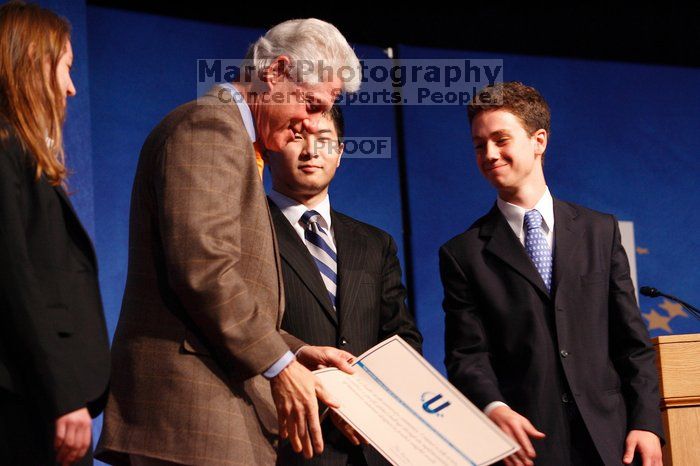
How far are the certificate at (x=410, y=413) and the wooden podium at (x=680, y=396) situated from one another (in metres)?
1.05

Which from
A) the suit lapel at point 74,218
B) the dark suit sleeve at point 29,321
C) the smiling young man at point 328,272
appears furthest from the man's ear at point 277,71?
the dark suit sleeve at point 29,321

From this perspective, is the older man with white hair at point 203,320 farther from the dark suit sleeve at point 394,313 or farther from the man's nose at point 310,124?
the dark suit sleeve at point 394,313

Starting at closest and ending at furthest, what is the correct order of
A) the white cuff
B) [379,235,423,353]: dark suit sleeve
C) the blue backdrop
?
the white cuff < [379,235,423,353]: dark suit sleeve < the blue backdrop

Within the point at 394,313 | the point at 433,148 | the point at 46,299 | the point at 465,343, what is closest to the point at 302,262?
the point at 394,313

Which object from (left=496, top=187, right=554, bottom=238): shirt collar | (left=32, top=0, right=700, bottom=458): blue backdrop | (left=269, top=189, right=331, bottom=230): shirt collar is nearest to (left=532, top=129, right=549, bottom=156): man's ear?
(left=496, top=187, right=554, bottom=238): shirt collar

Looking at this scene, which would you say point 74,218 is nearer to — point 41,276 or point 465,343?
point 41,276

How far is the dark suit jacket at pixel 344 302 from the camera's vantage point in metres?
2.47

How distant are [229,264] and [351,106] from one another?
2.44m

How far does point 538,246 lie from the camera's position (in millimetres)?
2617

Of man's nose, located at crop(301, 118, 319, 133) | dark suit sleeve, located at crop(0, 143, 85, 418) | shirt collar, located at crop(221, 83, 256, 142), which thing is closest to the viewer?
dark suit sleeve, located at crop(0, 143, 85, 418)

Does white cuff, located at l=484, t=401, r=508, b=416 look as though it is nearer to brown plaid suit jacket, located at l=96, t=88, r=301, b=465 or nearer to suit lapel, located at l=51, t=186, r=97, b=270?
brown plaid suit jacket, located at l=96, t=88, r=301, b=465

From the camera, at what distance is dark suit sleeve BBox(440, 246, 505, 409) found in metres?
2.40

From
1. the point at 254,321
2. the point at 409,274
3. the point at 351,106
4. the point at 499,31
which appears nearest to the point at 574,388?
the point at 254,321

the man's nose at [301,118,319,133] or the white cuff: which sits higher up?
the man's nose at [301,118,319,133]
